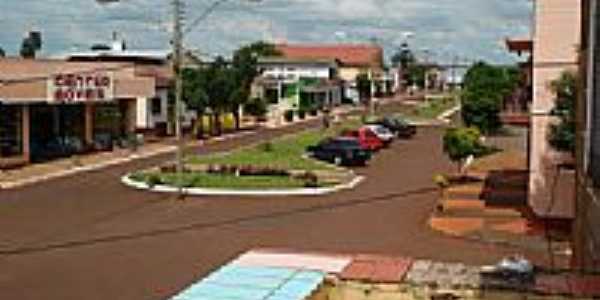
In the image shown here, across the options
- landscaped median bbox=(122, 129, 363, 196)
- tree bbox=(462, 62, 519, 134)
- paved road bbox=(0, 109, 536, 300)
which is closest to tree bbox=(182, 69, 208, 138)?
landscaped median bbox=(122, 129, 363, 196)

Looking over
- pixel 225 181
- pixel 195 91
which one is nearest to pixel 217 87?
pixel 195 91

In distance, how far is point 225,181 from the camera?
38812mm

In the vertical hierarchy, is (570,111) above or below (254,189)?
above

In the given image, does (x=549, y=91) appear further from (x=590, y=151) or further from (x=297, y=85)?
(x=297, y=85)

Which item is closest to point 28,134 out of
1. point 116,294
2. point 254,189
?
point 254,189

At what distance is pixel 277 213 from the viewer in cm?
3259

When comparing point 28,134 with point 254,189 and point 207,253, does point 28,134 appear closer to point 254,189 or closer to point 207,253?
point 254,189

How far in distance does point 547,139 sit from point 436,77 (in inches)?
6551

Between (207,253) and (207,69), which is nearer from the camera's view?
(207,253)

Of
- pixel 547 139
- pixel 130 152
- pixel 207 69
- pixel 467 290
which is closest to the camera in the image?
pixel 467 290

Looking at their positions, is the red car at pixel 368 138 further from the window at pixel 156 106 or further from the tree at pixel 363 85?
the tree at pixel 363 85

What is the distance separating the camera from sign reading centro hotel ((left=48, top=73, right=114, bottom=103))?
46.0 m

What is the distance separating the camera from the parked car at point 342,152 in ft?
157

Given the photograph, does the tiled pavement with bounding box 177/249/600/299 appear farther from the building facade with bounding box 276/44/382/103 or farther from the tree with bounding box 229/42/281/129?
the building facade with bounding box 276/44/382/103
